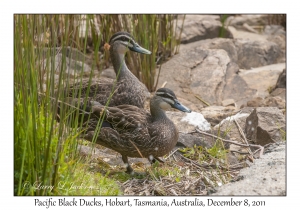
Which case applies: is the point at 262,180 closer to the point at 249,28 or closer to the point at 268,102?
the point at 268,102

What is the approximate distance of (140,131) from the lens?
639 centimetres

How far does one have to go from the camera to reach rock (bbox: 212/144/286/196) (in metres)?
5.12

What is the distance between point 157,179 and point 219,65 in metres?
4.82

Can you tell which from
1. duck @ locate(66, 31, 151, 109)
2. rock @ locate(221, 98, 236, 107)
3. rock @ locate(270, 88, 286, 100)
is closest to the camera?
duck @ locate(66, 31, 151, 109)

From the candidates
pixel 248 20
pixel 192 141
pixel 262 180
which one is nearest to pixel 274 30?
pixel 248 20

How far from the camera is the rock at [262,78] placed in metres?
10.4

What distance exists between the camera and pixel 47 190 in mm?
4824

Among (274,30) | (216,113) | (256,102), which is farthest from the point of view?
(274,30)

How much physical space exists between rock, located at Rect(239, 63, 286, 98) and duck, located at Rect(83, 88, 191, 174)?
3.81 meters

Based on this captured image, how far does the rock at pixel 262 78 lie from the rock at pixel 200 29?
56.6 inches

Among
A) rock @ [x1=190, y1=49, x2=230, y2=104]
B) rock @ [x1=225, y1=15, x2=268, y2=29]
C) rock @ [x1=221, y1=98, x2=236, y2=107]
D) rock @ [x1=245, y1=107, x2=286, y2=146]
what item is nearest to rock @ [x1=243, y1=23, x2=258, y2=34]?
rock @ [x1=225, y1=15, x2=268, y2=29]

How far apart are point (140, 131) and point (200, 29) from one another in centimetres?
661

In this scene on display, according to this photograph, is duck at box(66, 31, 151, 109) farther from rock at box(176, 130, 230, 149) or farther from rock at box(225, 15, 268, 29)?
rock at box(225, 15, 268, 29)

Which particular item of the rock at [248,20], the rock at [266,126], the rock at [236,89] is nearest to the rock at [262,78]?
the rock at [236,89]
